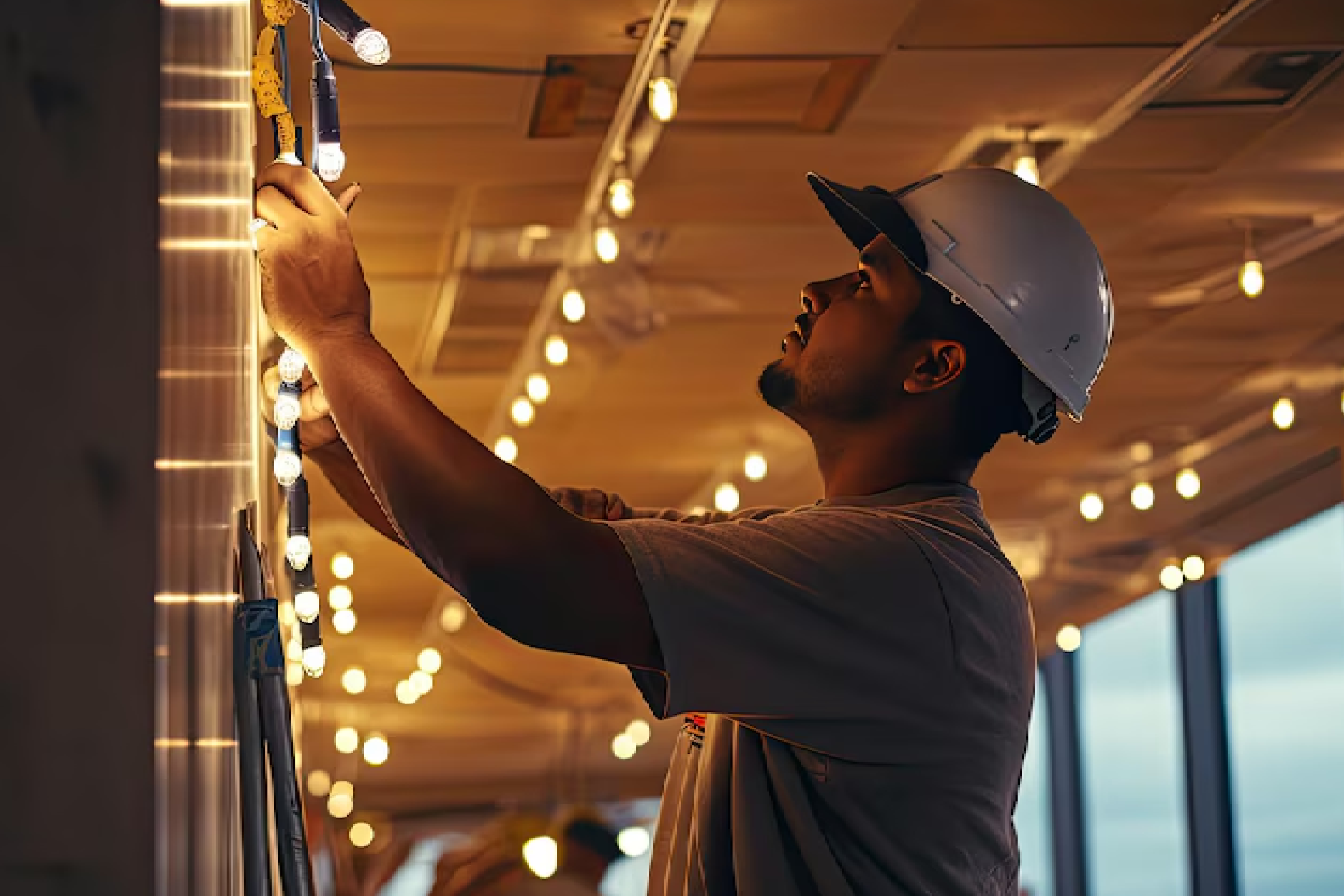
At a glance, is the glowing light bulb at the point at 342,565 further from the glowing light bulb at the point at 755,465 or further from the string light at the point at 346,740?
the string light at the point at 346,740

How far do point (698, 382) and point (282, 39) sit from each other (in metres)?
5.50

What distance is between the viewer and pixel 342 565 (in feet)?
28.5

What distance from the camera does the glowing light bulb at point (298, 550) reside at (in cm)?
169

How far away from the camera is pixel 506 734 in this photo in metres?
13.7

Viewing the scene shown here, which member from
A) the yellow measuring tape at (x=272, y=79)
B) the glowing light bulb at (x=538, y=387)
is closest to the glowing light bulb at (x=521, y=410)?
the glowing light bulb at (x=538, y=387)

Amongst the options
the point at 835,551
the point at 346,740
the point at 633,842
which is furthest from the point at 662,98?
the point at 633,842

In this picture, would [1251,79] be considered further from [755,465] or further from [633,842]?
[633,842]

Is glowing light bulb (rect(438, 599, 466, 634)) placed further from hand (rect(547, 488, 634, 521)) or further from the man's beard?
the man's beard

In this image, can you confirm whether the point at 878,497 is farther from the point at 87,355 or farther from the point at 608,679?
the point at 608,679

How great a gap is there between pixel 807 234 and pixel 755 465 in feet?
8.88

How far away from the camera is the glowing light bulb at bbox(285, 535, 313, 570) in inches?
66.7

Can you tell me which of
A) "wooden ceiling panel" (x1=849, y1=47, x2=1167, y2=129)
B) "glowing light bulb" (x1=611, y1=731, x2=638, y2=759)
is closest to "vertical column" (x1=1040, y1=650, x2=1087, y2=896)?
"glowing light bulb" (x1=611, y1=731, x2=638, y2=759)

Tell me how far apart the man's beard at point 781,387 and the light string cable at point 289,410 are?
1.77 ft

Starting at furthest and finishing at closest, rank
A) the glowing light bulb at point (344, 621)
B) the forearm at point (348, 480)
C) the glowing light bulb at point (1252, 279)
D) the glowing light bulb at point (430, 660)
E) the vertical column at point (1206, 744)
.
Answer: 1. the glowing light bulb at point (430, 660)
2. the vertical column at point (1206, 744)
3. the glowing light bulb at point (344, 621)
4. the glowing light bulb at point (1252, 279)
5. the forearm at point (348, 480)
